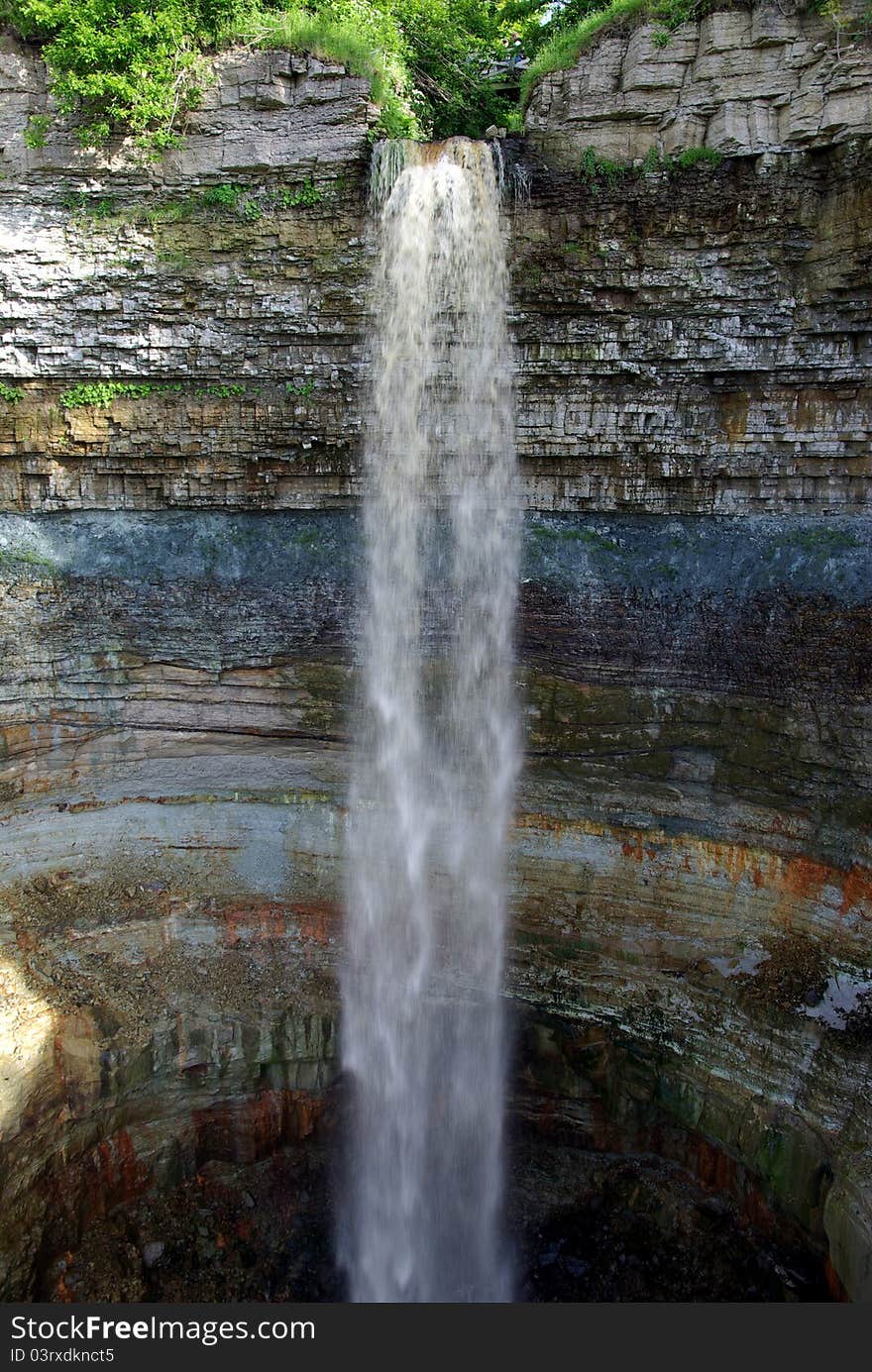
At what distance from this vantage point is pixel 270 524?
11188mm

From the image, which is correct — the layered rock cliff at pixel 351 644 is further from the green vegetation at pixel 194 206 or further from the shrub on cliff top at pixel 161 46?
the shrub on cliff top at pixel 161 46

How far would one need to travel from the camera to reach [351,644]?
11219 mm

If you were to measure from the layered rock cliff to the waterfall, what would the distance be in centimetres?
37

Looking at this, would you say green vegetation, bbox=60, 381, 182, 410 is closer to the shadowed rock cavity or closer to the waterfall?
the shadowed rock cavity

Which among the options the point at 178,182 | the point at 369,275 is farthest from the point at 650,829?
the point at 178,182

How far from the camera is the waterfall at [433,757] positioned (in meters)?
9.72

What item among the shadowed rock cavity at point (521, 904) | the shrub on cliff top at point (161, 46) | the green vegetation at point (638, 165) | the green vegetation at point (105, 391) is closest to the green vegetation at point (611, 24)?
the green vegetation at point (638, 165)

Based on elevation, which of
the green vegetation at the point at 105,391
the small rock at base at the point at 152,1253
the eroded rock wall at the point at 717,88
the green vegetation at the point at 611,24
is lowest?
the small rock at base at the point at 152,1253

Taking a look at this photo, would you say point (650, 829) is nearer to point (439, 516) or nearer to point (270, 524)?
point (439, 516)

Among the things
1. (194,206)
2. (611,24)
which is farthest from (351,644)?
(611,24)

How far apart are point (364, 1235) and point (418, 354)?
10414 mm

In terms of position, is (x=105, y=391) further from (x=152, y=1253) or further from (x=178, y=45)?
(x=152, y=1253)

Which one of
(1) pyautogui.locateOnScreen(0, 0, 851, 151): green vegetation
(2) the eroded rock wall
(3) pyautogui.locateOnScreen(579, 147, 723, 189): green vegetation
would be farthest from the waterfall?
(1) pyautogui.locateOnScreen(0, 0, 851, 151): green vegetation

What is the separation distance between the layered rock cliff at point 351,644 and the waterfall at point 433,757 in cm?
37
